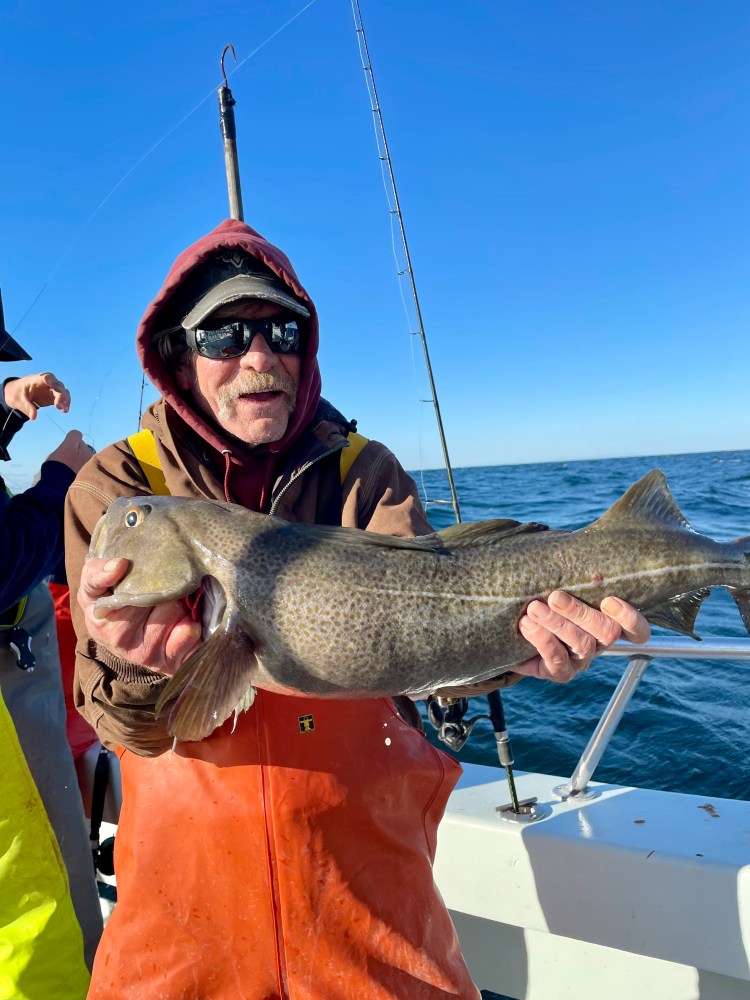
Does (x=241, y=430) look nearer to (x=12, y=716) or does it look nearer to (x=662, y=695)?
(x=12, y=716)

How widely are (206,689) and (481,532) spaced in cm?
125

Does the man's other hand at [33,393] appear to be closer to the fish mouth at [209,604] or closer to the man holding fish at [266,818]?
the man holding fish at [266,818]

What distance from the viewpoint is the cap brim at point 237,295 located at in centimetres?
290

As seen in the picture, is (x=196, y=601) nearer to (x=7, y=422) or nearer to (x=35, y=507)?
(x=35, y=507)

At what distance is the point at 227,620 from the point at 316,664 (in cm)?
38

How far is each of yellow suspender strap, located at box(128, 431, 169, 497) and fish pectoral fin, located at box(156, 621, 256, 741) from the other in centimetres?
95

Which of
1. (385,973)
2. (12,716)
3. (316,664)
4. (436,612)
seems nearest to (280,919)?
(385,973)

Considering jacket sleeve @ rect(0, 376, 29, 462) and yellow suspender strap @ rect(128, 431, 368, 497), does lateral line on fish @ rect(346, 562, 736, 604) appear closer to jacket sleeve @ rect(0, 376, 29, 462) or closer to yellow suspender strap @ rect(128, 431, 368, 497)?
yellow suspender strap @ rect(128, 431, 368, 497)

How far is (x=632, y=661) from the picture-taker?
12.8 feet

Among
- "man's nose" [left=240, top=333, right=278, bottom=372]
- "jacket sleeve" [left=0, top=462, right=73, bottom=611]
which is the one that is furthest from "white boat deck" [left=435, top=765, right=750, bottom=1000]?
"man's nose" [left=240, top=333, right=278, bottom=372]

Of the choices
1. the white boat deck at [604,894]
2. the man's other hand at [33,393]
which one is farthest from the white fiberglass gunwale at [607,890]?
the man's other hand at [33,393]

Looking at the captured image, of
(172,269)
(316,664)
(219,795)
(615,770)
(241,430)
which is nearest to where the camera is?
(316,664)

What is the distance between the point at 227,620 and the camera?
2.38 m

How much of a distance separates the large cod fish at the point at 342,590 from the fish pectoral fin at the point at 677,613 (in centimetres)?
2
